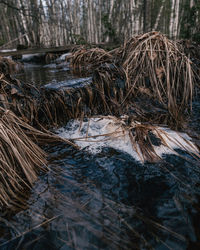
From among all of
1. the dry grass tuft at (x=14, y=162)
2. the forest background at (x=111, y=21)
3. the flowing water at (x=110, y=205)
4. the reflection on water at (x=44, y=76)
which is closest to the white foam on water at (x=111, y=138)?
the flowing water at (x=110, y=205)

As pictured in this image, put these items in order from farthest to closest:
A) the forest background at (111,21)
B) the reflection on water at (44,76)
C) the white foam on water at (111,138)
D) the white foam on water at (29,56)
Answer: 1. the white foam on water at (29,56)
2. the forest background at (111,21)
3. the reflection on water at (44,76)
4. the white foam on water at (111,138)

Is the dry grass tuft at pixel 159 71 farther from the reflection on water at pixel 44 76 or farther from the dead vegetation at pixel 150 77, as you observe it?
the reflection on water at pixel 44 76

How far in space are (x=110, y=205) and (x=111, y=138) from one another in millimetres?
773

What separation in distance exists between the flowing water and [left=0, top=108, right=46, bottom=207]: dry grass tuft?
86mm

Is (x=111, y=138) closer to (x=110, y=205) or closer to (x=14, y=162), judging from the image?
(x=110, y=205)

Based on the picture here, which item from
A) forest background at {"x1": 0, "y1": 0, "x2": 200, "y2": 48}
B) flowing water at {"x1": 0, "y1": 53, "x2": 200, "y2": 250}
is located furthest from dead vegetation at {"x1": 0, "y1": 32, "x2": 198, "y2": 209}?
forest background at {"x1": 0, "y1": 0, "x2": 200, "y2": 48}

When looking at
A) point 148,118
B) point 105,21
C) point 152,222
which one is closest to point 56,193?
point 152,222

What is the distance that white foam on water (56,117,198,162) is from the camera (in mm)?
1607

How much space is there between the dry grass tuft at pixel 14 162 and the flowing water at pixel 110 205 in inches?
3.4

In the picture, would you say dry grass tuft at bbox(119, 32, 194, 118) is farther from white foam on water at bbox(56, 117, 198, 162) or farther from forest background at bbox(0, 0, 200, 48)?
forest background at bbox(0, 0, 200, 48)

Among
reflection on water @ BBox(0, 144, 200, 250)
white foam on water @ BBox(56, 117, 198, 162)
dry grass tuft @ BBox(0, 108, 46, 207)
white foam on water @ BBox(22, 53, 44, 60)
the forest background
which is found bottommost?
reflection on water @ BBox(0, 144, 200, 250)

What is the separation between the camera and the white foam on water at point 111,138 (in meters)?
1.61

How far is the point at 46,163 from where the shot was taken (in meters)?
1.47

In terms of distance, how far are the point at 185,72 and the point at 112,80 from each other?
3.47 feet
